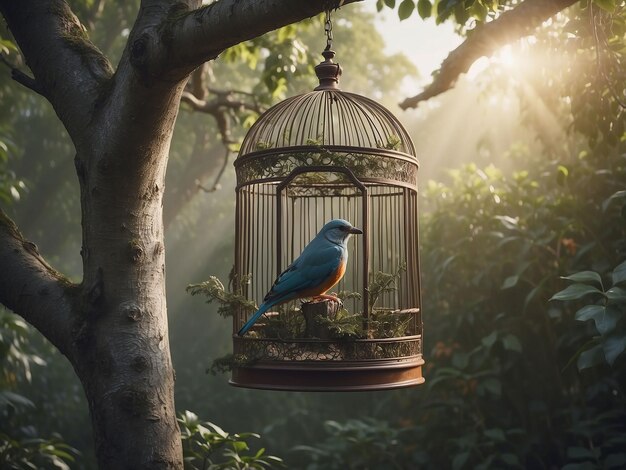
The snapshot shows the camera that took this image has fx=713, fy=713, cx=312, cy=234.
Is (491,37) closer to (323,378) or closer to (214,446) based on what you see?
(323,378)

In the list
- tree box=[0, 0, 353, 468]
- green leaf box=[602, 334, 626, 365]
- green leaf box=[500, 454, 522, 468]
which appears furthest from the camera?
green leaf box=[500, 454, 522, 468]

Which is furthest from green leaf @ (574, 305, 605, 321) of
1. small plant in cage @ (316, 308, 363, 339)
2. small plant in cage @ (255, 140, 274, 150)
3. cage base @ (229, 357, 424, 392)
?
small plant in cage @ (255, 140, 274, 150)

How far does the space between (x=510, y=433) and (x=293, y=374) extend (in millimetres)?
3073

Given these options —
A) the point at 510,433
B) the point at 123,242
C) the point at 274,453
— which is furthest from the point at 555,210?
the point at 274,453

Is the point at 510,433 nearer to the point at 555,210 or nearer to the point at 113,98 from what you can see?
the point at 555,210

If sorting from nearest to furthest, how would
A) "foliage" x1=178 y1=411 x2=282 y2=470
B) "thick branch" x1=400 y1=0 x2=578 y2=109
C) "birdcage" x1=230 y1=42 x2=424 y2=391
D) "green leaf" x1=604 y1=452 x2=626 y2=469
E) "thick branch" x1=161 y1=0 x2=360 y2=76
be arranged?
"thick branch" x1=161 y1=0 x2=360 y2=76, "birdcage" x1=230 y1=42 x2=424 y2=391, "thick branch" x1=400 y1=0 x2=578 y2=109, "foliage" x1=178 y1=411 x2=282 y2=470, "green leaf" x1=604 y1=452 x2=626 y2=469

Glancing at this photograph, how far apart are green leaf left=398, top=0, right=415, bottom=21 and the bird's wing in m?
1.53

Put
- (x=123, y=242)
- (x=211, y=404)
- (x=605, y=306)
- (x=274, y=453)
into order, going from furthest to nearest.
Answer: (x=211, y=404)
(x=274, y=453)
(x=605, y=306)
(x=123, y=242)


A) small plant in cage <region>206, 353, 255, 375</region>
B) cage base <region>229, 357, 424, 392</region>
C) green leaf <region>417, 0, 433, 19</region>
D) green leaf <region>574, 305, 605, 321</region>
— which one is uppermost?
green leaf <region>417, 0, 433, 19</region>

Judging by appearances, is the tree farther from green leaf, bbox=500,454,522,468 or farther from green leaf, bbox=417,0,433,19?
green leaf, bbox=500,454,522,468

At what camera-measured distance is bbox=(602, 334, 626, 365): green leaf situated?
11.2 ft

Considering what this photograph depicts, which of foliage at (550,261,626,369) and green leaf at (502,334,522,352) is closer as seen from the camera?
foliage at (550,261,626,369)

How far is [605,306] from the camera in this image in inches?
142

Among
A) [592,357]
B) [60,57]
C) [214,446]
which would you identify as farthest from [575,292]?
[60,57]
